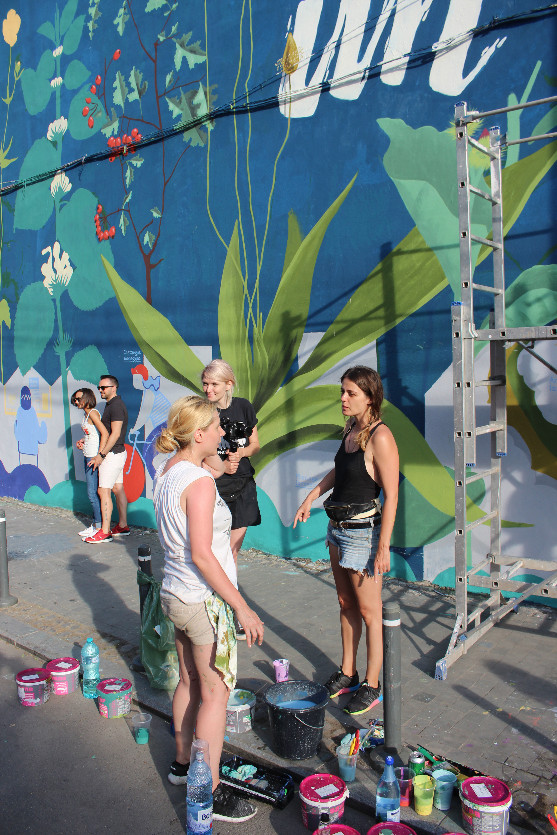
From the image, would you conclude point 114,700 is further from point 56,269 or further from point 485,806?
point 56,269

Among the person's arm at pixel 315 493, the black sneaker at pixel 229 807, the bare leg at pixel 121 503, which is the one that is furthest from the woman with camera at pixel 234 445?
the bare leg at pixel 121 503

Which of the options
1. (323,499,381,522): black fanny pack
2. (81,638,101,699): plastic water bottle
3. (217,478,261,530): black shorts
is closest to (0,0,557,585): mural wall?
(217,478,261,530): black shorts

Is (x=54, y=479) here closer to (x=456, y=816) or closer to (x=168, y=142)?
(x=168, y=142)

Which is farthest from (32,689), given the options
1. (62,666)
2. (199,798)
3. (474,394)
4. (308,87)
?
(308,87)

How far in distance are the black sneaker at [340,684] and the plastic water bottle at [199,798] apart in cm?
132

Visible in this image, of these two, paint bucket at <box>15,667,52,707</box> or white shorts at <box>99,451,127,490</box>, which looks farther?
white shorts at <box>99,451,127,490</box>

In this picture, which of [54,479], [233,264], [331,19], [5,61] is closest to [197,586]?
[233,264]

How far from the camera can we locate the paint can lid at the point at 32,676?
4.48 metres

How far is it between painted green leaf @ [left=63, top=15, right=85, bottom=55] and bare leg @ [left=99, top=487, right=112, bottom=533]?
632 centimetres

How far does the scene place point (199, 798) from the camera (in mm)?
2998

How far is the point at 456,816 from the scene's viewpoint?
3188 millimetres

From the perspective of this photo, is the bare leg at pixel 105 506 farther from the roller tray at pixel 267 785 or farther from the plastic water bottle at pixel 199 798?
the plastic water bottle at pixel 199 798

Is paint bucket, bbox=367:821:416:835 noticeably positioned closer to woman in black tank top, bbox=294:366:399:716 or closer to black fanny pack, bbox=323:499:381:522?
woman in black tank top, bbox=294:366:399:716

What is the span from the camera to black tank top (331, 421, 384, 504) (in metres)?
4.03
